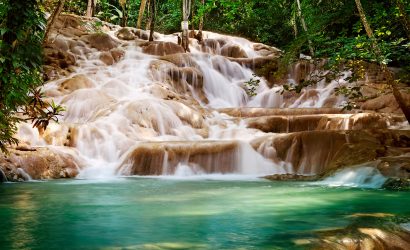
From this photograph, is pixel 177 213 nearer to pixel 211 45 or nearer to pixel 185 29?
pixel 185 29

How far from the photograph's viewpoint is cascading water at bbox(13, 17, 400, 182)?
32.8 feet

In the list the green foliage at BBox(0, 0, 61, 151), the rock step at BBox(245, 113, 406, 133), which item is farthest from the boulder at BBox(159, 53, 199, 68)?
the green foliage at BBox(0, 0, 61, 151)

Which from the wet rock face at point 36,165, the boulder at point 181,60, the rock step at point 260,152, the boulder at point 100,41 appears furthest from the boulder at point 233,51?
the wet rock face at point 36,165

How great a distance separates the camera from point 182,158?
391 inches

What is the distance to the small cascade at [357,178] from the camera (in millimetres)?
7593

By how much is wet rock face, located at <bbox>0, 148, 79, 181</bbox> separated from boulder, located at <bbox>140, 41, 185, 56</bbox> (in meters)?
11.5

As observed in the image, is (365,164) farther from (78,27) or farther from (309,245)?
(78,27)

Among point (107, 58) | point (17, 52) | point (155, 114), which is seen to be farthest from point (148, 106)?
point (17, 52)

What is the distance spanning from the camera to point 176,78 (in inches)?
681

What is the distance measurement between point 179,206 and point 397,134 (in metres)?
6.09

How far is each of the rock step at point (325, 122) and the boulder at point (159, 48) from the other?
8.64 m

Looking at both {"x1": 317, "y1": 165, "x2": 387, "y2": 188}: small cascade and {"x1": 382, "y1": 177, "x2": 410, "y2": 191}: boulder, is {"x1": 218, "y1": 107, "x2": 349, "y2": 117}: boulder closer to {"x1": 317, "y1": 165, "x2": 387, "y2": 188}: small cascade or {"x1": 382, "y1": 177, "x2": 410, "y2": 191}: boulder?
{"x1": 317, "y1": 165, "x2": 387, "y2": 188}: small cascade

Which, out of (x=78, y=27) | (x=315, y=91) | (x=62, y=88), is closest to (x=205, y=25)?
(x=78, y=27)

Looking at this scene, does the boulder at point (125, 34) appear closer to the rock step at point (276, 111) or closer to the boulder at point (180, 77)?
the boulder at point (180, 77)
